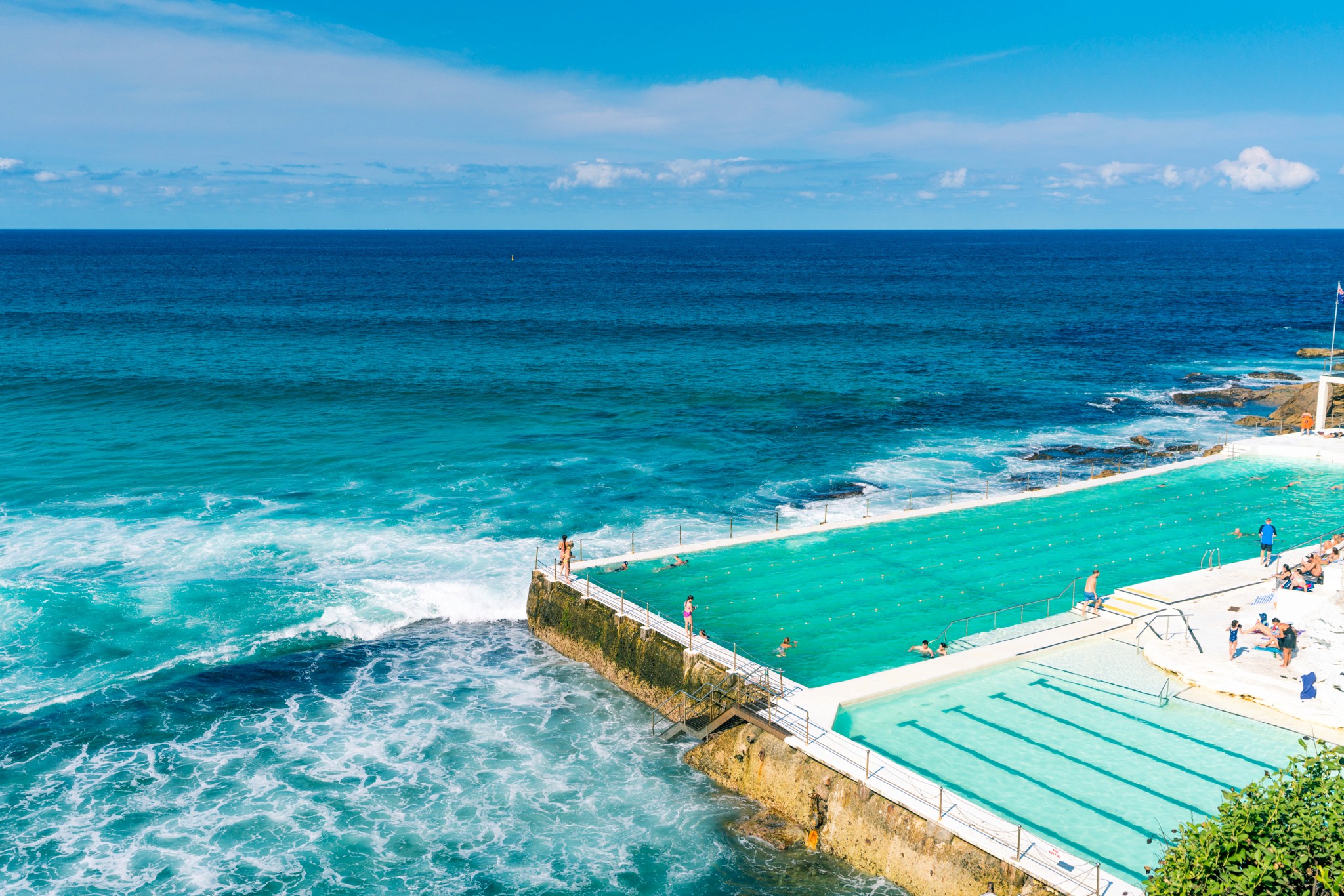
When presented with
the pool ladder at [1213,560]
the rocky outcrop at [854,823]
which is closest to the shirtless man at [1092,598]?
the pool ladder at [1213,560]

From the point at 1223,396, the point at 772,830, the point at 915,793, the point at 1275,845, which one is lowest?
the point at 772,830

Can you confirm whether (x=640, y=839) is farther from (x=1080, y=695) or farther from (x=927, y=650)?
(x=1080, y=695)

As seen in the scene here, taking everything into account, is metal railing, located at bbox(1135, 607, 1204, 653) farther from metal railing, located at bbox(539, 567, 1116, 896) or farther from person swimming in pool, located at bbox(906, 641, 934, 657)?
metal railing, located at bbox(539, 567, 1116, 896)

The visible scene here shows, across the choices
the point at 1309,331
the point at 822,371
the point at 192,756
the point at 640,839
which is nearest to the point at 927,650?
the point at 640,839

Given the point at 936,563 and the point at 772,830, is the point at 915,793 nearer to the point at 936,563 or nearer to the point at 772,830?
the point at 772,830

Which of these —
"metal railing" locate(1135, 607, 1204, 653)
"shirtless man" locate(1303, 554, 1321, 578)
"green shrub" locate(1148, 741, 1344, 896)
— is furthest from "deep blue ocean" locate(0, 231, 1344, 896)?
"shirtless man" locate(1303, 554, 1321, 578)

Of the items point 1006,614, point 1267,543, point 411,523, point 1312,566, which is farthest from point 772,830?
point 411,523
